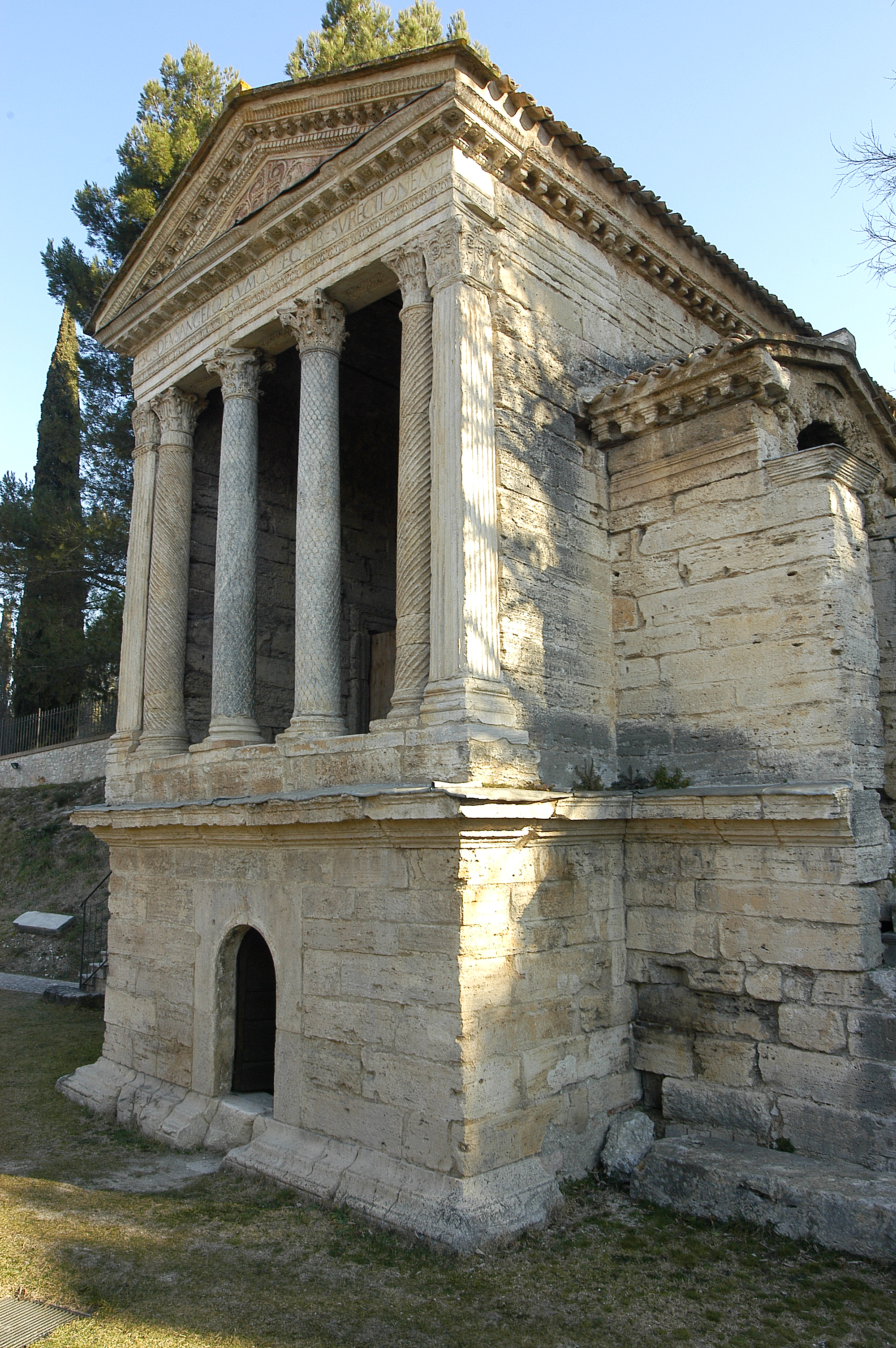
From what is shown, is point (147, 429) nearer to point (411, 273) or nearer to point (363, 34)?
point (411, 273)

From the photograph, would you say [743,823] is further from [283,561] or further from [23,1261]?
[283,561]

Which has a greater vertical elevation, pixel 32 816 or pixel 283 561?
pixel 283 561

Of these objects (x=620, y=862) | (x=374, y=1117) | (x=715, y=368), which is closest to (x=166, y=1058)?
(x=374, y=1117)

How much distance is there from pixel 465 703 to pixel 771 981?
106 inches

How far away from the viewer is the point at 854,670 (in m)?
6.07

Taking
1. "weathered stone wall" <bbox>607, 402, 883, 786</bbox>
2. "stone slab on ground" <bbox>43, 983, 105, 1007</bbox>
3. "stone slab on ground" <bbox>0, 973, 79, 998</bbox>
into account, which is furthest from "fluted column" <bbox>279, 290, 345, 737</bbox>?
"stone slab on ground" <bbox>0, 973, 79, 998</bbox>

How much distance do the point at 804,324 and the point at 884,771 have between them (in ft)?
20.1

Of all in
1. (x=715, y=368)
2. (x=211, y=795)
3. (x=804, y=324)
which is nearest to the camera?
(x=715, y=368)

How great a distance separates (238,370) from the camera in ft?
27.7

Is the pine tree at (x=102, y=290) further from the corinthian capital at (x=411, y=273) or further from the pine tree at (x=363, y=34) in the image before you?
the corinthian capital at (x=411, y=273)

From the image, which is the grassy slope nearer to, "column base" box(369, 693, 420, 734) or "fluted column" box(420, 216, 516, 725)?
"column base" box(369, 693, 420, 734)

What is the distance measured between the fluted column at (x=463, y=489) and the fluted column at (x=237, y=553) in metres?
2.52

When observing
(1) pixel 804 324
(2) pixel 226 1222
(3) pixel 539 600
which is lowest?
(2) pixel 226 1222

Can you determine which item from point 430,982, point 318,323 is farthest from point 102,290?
point 430,982
